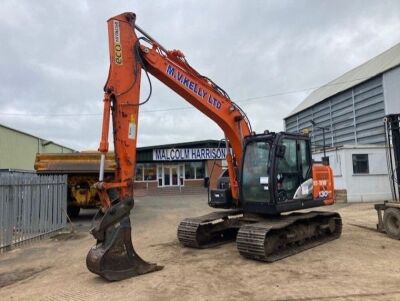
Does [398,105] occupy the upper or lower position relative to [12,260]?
upper

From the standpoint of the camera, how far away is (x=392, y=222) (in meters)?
10.3

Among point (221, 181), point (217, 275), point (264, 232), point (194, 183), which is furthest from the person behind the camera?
point (194, 183)

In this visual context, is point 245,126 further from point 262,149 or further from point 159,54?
point 159,54

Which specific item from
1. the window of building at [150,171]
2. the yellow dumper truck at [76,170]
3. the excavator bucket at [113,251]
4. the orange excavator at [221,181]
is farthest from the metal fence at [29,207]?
the window of building at [150,171]

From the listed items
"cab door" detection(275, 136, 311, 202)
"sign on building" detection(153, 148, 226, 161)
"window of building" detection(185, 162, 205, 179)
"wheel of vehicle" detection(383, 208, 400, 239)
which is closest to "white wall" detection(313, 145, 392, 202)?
"wheel of vehicle" detection(383, 208, 400, 239)

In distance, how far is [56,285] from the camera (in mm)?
6719

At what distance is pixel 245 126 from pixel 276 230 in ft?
8.74

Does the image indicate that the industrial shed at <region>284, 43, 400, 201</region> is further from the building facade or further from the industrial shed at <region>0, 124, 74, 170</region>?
the industrial shed at <region>0, 124, 74, 170</region>

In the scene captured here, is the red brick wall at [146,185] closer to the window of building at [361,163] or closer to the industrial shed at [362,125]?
the industrial shed at [362,125]

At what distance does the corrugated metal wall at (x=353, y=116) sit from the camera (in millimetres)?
22150

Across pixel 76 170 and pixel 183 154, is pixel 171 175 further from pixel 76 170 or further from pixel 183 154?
pixel 76 170

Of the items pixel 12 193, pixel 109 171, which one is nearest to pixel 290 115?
pixel 109 171

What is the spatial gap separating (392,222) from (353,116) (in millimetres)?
15213

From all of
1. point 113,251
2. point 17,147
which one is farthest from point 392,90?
point 17,147
